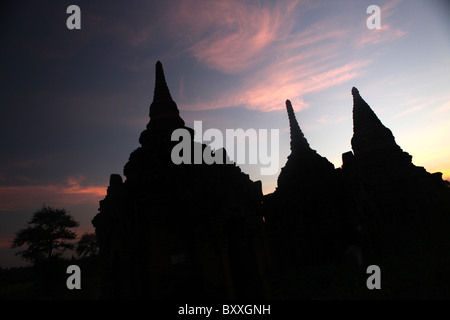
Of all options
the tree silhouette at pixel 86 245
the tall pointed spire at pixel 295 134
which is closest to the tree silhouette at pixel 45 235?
the tree silhouette at pixel 86 245

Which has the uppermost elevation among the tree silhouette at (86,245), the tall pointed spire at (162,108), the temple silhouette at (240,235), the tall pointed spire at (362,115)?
the tall pointed spire at (362,115)

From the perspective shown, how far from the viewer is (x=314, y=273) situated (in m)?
11.9

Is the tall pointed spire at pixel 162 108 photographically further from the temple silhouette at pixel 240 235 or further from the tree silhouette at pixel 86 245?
the tree silhouette at pixel 86 245

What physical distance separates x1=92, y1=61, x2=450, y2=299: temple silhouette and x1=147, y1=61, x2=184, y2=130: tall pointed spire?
0.21 feet

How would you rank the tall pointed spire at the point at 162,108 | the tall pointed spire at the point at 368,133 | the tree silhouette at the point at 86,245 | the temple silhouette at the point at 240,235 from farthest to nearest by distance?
the tree silhouette at the point at 86,245
the tall pointed spire at the point at 368,133
the tall pointed spire at the point at 162,108
the temple silhouette at the point at 240,235

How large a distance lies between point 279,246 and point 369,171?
10.1 m

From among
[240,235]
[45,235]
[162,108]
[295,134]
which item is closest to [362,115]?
[295,134]

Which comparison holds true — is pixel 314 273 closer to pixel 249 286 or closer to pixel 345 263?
pixel 345 263

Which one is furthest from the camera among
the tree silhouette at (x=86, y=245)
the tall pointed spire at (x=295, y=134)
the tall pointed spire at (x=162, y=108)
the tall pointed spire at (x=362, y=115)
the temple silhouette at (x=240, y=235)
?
the tree silhouette at (x=86, y=245)

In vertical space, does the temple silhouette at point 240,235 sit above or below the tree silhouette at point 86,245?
above

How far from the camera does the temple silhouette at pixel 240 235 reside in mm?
8180

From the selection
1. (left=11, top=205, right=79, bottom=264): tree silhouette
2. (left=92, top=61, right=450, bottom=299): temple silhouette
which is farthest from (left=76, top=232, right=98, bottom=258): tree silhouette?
(left=92, top=61, right=450, bottom=299): temple silhouette

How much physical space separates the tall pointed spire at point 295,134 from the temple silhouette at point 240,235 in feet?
10.8

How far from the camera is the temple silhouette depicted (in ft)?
26.8
